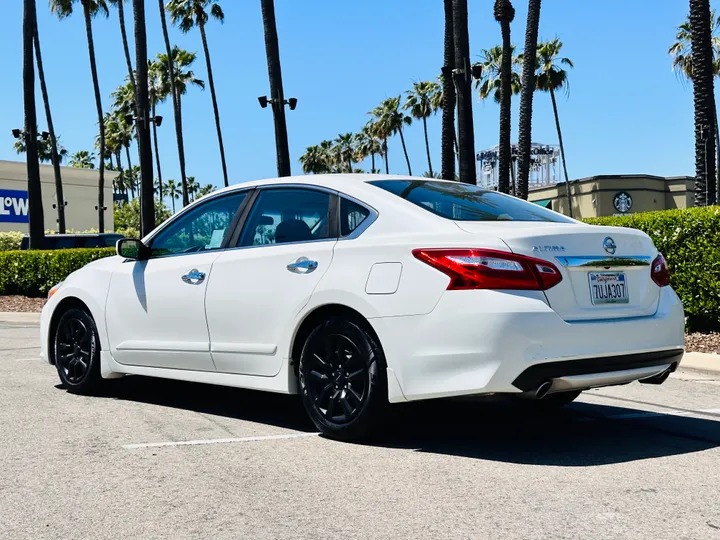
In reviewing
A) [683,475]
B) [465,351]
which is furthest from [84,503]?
[683,475]

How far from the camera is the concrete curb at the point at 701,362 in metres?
9.19

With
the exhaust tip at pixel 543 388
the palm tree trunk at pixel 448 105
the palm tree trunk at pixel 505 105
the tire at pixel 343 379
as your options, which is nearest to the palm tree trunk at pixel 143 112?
the palm tree trunk at pixel 448 105

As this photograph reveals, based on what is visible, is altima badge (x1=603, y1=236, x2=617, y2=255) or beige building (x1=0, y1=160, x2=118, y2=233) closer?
altima badge (x1=603, y1=236, x2=617, y2=255)

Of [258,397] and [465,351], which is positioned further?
[258,397]

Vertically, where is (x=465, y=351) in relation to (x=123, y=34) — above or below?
below

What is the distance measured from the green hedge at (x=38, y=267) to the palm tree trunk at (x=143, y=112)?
2.83m

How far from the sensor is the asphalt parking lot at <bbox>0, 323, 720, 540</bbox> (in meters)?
4.03

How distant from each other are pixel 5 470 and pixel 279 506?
1686mm

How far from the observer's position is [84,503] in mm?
4375

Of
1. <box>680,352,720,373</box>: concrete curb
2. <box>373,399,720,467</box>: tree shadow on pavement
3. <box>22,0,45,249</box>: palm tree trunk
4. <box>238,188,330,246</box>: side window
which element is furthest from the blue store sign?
<box>373,399,720,467</box>: tree shadow on pavement

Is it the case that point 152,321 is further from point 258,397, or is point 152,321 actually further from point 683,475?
point 683,475

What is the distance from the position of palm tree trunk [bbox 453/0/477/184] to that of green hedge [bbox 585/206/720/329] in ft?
31.3

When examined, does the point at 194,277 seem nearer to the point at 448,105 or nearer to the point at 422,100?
the point at 448,105

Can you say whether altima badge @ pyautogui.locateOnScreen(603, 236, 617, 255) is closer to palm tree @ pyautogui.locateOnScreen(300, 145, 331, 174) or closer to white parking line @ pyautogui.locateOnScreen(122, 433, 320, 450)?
white parking line @ pyautogui.locateOnScreen(122, 433, 320, 450)
